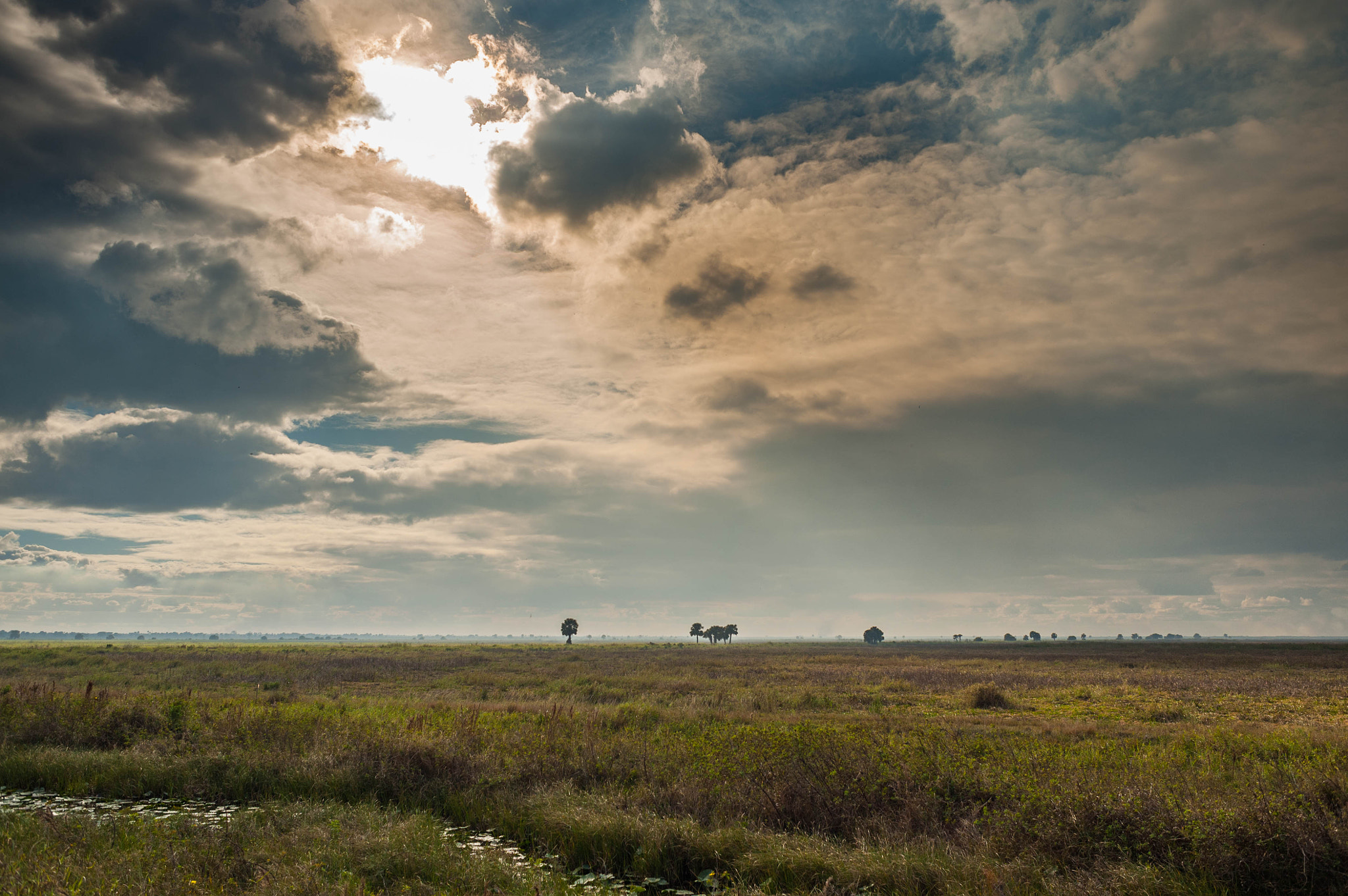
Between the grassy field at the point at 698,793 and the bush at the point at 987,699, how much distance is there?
2357 mm

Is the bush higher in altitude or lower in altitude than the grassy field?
lower

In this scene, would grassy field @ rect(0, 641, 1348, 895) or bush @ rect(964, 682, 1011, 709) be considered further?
bush @ rect(964, 682, 1011, 709)

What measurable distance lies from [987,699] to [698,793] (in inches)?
898

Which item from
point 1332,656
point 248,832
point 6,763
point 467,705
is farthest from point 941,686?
point 1332,656

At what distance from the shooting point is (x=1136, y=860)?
8789 millimetres

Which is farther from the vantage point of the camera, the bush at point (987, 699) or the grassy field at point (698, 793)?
the bush at point (987, 699)

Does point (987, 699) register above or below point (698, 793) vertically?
below

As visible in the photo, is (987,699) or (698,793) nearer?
(698,793)

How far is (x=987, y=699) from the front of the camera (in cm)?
2939

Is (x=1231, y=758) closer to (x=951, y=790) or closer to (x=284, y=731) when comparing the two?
(x=951, y=790)

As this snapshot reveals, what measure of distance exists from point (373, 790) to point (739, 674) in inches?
1476

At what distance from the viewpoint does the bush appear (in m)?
28.9

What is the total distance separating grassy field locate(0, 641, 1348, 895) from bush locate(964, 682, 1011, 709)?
2.36 m

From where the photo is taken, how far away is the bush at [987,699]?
28891 mm
